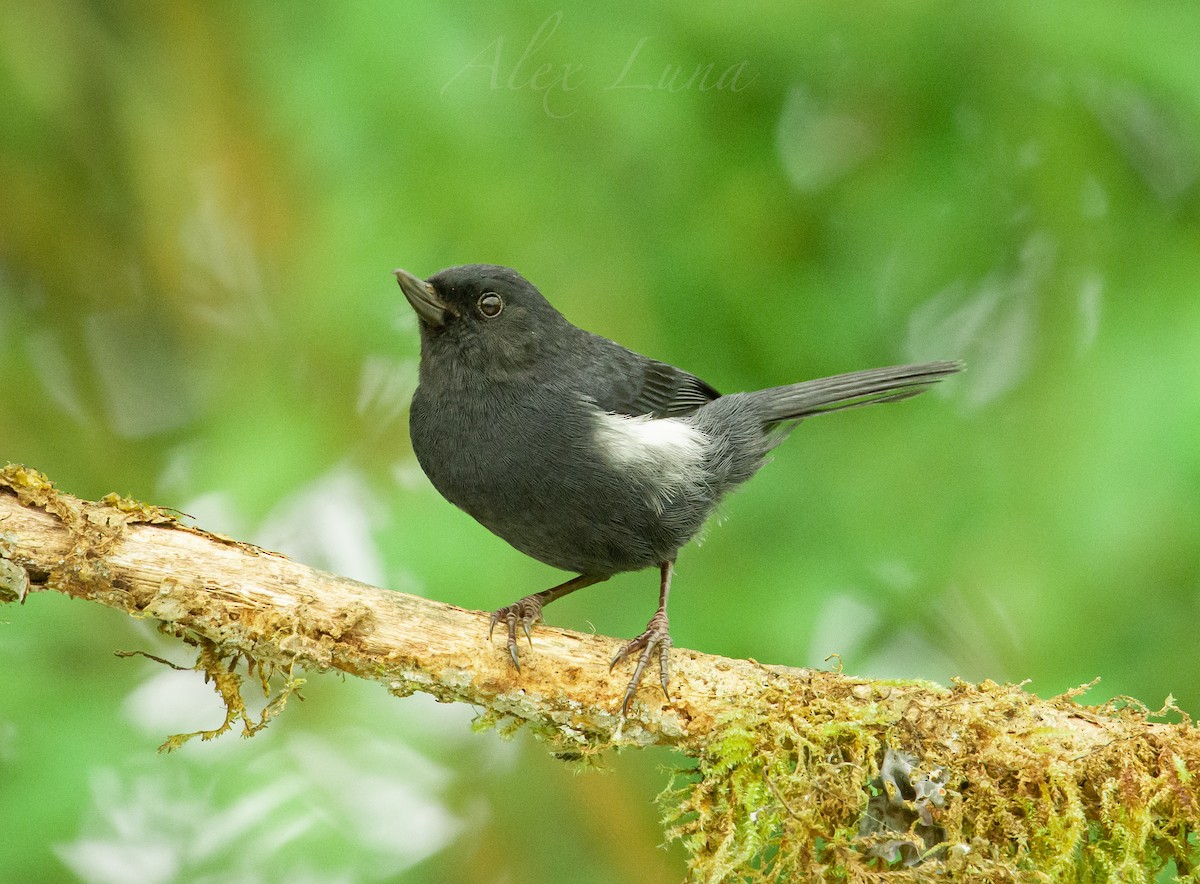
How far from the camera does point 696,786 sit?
270 centimetres

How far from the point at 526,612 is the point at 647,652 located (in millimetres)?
388

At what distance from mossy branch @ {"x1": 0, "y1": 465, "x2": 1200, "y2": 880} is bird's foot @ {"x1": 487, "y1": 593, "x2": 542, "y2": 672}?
3cm

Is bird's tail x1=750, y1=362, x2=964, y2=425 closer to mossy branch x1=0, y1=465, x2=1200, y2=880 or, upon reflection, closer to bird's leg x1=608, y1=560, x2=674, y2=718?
bird's leg x1=608, y1=560, x2=674, y2=718

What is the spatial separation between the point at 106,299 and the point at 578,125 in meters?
1.75

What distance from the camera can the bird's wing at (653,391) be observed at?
363cm

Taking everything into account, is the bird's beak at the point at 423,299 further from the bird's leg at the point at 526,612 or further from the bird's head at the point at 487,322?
the bird's leg at the point at 526,612

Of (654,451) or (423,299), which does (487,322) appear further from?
(654,451)

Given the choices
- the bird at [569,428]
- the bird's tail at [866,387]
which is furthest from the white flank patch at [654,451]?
the bird's tail at [866,387]

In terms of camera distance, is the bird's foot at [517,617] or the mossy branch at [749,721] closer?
the mossy branch at [749,721]

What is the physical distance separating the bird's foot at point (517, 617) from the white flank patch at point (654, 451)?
0.49 meters

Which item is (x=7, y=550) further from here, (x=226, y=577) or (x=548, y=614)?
(x=548, y=614)

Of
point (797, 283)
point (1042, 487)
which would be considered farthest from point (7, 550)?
point (1042, 487)

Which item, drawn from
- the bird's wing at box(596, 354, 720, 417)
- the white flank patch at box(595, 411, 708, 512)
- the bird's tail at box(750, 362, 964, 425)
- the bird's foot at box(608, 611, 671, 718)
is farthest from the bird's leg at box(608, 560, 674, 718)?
the bird's tail at box(750, 362, 964, 425)

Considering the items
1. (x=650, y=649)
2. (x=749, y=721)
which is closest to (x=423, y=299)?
(x=650, y=649)
